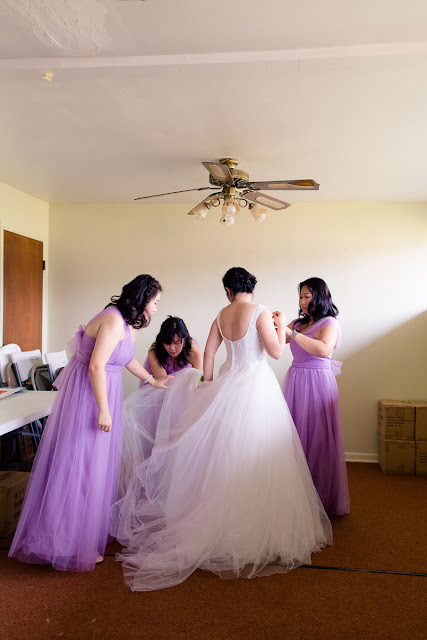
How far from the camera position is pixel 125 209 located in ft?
16.8

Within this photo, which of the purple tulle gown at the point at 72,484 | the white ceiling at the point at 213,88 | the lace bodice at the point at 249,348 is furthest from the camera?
the lace bodice at the point at 249,348

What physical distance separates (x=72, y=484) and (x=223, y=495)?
0.76 meters

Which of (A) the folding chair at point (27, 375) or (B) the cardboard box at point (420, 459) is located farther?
(B) the cardboard box at point (420, 459)

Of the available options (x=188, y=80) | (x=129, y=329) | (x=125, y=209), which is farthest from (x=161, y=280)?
(x=188, y=80)

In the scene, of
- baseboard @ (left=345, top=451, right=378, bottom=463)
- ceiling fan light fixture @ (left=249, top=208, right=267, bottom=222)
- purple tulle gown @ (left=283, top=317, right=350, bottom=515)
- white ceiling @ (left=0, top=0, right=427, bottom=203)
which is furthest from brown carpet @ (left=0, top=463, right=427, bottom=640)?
white ceiling @ (left=0, top=0, right=427, bottom=203)

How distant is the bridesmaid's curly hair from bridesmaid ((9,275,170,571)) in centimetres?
61

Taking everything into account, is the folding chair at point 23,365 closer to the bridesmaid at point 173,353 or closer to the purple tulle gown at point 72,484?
the bridesmaid at point 173,353

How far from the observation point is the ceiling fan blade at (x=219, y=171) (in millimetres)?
2807

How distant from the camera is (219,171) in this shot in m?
2.94

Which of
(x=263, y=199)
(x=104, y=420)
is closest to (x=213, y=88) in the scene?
(x=263, y=199)

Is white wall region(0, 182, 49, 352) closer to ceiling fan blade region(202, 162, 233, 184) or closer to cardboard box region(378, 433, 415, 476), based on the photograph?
ceiling fan blade region(202, 162, 233, 184)

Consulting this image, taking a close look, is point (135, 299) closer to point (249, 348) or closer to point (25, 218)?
point (249, 348)

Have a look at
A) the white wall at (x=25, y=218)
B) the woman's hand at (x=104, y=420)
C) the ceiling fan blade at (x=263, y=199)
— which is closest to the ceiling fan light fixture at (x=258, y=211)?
the ceiling fan blade at (x=263, y=199)

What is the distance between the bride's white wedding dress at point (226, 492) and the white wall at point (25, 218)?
239 cm
